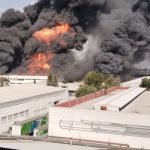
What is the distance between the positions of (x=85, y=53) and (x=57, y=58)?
1151cm

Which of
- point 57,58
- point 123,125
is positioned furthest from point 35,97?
point 57,58

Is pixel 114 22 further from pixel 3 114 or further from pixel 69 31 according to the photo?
pixel 3 114

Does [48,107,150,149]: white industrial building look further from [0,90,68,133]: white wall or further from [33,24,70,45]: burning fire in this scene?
[33,24,70,45]: burning fire

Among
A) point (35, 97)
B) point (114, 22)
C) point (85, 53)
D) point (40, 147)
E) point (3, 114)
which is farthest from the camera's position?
point (85, 53)

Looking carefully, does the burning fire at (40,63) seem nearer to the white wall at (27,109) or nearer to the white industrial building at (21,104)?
the white wall at (27,109)

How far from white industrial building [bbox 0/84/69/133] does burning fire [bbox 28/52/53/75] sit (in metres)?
37.7

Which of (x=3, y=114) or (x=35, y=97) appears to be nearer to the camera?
(x=3, y=114)

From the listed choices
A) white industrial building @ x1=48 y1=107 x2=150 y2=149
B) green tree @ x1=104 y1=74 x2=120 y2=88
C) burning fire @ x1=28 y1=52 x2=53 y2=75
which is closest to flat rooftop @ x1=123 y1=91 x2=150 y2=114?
white industrial building @ x1=48 y1=107 x2=150 y2=149

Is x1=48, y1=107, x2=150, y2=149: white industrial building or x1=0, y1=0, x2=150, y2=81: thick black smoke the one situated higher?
x1=0, y1=0, x2=150, y2=81: thick black smoke

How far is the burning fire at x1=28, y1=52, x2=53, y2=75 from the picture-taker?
95.2 metres

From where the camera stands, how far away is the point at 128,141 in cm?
2923

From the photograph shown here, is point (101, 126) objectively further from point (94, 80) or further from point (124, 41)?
point (124, 41)

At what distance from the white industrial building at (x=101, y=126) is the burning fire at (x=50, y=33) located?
63425 millimetres

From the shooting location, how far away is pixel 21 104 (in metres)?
44.7
